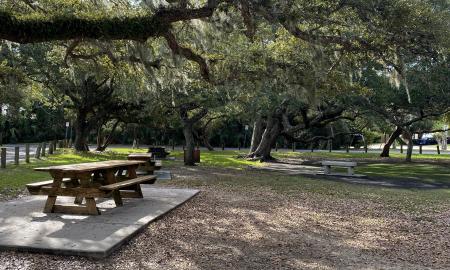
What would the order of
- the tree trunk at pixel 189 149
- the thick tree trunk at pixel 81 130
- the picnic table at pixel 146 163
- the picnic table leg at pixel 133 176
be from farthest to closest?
the thick tree trunk at pixel 81 130, the tree trunk at pixel 189 149, the picnic table at pixel 146 163, the picnic table leg at pixel 133 176

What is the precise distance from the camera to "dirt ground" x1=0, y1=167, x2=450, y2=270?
525cm

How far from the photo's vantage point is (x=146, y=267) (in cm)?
506

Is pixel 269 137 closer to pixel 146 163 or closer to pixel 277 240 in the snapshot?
pixel 146 163

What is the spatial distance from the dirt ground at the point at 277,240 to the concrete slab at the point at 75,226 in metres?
0.13

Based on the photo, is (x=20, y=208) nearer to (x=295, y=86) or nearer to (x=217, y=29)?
(x=217, y=29)

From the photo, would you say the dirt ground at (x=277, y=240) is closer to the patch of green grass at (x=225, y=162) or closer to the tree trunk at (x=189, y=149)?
the tree trunk at (x=189, y=149)

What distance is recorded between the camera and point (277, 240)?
6.49 metres

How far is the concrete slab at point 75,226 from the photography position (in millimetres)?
5398

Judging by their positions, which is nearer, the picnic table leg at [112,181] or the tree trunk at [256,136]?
the picnic table leg at [112,181]

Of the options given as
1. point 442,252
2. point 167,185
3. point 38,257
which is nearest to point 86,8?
point 167,185

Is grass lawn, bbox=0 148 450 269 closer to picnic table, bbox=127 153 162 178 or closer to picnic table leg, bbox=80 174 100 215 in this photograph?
picnic table leg, bbox=80 174 100 215

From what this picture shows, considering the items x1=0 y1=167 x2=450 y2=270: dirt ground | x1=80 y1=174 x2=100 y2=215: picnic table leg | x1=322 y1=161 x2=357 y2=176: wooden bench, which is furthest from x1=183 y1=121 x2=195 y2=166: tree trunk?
x1=80 y1=174 x2=100 y2=215: picnic table leg

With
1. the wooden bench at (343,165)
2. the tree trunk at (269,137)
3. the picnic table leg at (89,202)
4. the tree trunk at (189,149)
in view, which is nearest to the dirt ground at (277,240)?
the picnic table leg at (89,202)

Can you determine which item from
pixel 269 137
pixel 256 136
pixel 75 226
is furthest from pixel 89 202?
pixel 256 136
